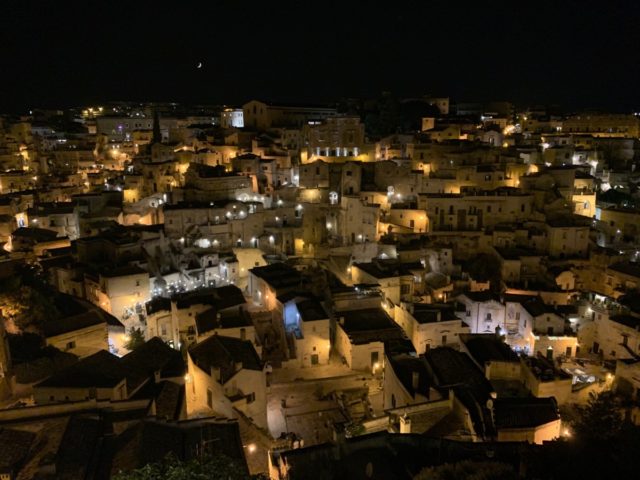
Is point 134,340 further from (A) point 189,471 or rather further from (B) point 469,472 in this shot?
(B) point 469,472

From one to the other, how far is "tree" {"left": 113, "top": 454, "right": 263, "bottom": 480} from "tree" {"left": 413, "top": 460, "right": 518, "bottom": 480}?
3938 millimetres

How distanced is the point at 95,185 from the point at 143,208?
33.1 ft

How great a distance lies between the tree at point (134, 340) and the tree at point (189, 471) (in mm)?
14590

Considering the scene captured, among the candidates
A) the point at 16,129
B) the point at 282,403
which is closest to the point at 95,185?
the point at 16,129

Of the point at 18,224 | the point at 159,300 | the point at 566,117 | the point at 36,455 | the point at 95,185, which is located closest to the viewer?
the point at 36,455

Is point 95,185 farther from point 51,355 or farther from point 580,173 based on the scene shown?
point 580,173

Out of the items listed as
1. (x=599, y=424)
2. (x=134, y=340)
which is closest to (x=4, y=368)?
(x=134, y=340)

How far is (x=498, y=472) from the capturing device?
35.3 feet

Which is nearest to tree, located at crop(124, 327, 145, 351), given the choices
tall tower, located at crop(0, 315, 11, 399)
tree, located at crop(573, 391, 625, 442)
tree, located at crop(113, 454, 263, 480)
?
tall tower, located at crop(0, 315, 11, 399)

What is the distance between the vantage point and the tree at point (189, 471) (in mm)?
9969

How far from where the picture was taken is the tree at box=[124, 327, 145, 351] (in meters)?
24.4

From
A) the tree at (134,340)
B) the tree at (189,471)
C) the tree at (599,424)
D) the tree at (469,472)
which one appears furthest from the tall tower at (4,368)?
the tree at (599,424)

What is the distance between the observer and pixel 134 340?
2470cm

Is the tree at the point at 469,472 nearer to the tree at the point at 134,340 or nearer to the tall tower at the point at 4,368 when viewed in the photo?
the tall tower at the point at 4,368
